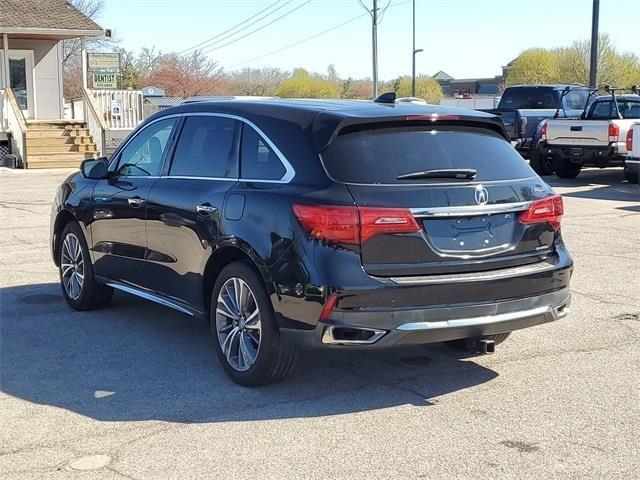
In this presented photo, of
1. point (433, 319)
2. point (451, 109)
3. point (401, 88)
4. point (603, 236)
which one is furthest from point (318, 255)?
point (401, 88)

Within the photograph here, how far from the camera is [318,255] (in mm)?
4625

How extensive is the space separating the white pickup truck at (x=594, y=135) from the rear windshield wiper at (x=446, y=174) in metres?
13.9

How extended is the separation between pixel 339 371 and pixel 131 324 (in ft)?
6.71

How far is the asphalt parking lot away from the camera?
13.5 ft

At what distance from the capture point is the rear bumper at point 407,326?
15.2 ft

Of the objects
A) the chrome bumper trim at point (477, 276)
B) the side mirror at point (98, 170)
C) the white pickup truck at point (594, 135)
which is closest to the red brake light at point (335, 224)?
the chrome bumper trim at point (477, 276)

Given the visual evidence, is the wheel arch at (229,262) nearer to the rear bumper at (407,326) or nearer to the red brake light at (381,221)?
the rear bumper at (407,326)

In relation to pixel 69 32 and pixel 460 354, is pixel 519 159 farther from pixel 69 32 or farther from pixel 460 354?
pixel 69 32

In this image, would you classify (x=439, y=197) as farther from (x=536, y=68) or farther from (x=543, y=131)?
(x=536, y=68)

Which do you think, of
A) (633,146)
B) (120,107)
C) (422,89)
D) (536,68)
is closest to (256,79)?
(422,89)

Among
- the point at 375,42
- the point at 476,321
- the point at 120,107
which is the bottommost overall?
the point at 476,321

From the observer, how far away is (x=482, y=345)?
579 centimetres

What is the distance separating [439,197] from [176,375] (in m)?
2.09

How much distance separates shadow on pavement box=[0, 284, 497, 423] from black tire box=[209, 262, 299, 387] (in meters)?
0.10
